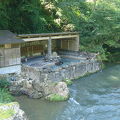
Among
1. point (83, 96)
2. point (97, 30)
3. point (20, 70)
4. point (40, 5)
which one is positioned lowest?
point (83, 96)

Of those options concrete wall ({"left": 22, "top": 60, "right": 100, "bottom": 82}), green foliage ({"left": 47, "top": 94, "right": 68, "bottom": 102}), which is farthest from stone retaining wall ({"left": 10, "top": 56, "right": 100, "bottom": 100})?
green foliage ({"left": 47, "top": 94, "right": 68, "bottom": 102})

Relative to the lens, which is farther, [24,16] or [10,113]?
[24,16]

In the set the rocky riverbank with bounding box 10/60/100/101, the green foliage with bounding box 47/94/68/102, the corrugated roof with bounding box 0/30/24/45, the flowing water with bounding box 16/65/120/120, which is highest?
the corrugated roof with bounding box 0/30/24/45

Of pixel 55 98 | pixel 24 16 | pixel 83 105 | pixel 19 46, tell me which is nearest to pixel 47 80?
pixel 55 98

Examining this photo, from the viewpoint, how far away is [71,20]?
3231 cm

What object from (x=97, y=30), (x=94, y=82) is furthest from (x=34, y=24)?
(x=94, y=82)

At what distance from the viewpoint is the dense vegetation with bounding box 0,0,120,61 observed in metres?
29.5

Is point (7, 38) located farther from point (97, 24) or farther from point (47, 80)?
point (97, 24)

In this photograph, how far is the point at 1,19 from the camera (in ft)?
87.0

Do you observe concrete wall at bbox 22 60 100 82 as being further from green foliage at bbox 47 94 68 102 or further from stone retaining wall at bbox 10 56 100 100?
green foliage at bbox 47 94 68 102

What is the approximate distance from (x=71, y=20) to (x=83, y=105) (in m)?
16.3

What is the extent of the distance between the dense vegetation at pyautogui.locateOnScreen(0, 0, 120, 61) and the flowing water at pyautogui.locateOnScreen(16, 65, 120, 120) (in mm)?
9109

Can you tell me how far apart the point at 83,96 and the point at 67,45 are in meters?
12.9

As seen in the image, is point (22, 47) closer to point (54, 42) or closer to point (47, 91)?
point (54, 42)
